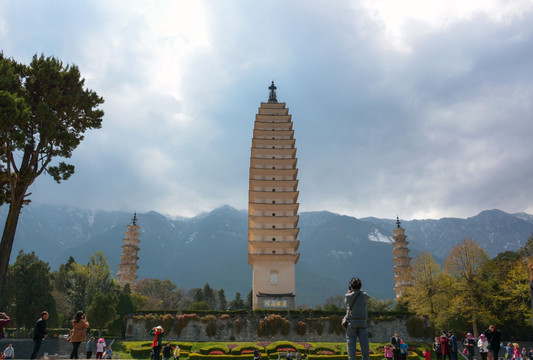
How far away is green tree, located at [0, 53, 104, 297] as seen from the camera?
1355 centimetres

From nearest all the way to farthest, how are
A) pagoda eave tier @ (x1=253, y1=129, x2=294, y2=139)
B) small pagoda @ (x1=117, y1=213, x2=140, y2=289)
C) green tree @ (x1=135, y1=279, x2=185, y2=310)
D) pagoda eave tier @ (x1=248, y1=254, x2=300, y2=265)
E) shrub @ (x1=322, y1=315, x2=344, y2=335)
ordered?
1. shrub @ (x1=322, y1=315, x2=344, y2=335)
2. pagoda eave tier @ (x1=248, y1=254, x2=300, y2=265)
3. pagoda eave tier @ (x1=253, y1=129, x2=294, y2=139)
4. small pagoda @ (x1=117, y1=213, x2=140, y2=289)
5. green tree @ (x1=135, y1=279, x2=185, y2=310)

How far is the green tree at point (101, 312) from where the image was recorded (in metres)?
33.7

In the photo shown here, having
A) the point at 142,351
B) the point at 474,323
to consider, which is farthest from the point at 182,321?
the point at 474,323

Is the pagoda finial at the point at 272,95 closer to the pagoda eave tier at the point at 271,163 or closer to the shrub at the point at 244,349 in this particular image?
the pagoda eave tier at the point at 271,163

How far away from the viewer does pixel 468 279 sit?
3275 cm

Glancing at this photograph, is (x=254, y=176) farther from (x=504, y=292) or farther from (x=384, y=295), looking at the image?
(x=384, y=295)

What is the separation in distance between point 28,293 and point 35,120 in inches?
1129

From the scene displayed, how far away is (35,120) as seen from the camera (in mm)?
14688

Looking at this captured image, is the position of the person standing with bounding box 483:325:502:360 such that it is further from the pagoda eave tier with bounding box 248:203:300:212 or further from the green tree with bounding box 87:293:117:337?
the pagoda eave tier with bounding box 248:203:300:212

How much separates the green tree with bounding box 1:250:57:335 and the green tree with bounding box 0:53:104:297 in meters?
26.5

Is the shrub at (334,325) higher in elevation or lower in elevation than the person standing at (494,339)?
lower

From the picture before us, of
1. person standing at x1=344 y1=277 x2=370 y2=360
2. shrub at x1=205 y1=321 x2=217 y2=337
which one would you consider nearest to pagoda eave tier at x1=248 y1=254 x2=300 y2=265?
shrub at x1=205 y1=321 x2=217 y2=337

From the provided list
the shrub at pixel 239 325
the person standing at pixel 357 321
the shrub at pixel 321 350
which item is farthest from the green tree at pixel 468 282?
the person standing at pixel 357 321

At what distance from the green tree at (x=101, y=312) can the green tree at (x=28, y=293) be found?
21.3 ft
